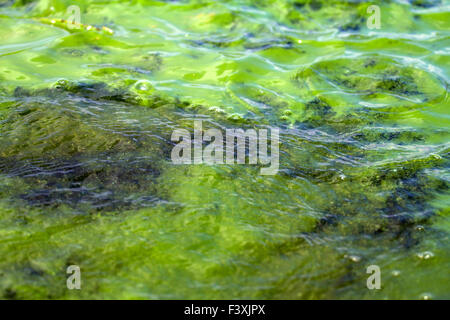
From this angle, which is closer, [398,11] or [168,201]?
[168,201]

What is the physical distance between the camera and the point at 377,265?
2641 mm

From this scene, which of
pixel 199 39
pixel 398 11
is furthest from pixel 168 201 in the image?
pixel 398 11

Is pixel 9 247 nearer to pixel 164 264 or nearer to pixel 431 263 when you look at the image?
pixel 164 264

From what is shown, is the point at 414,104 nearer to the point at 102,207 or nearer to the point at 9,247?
the point at 102,207

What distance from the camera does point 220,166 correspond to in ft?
11.7

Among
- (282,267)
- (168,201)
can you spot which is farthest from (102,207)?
(282,267)

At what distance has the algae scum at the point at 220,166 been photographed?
8.45 feet

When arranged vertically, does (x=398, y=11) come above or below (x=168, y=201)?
above

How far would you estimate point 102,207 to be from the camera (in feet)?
9.76

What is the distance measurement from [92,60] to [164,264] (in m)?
3.47

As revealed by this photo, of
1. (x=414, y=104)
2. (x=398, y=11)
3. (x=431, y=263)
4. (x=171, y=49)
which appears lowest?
(x=431, y=263)

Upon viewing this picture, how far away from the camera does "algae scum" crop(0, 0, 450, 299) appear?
2576mm

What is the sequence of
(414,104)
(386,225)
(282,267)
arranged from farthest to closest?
(414,104) < (386,225) < (282,267)

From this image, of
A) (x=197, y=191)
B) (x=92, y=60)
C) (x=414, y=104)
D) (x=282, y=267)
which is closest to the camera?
(x=282, y=267)
